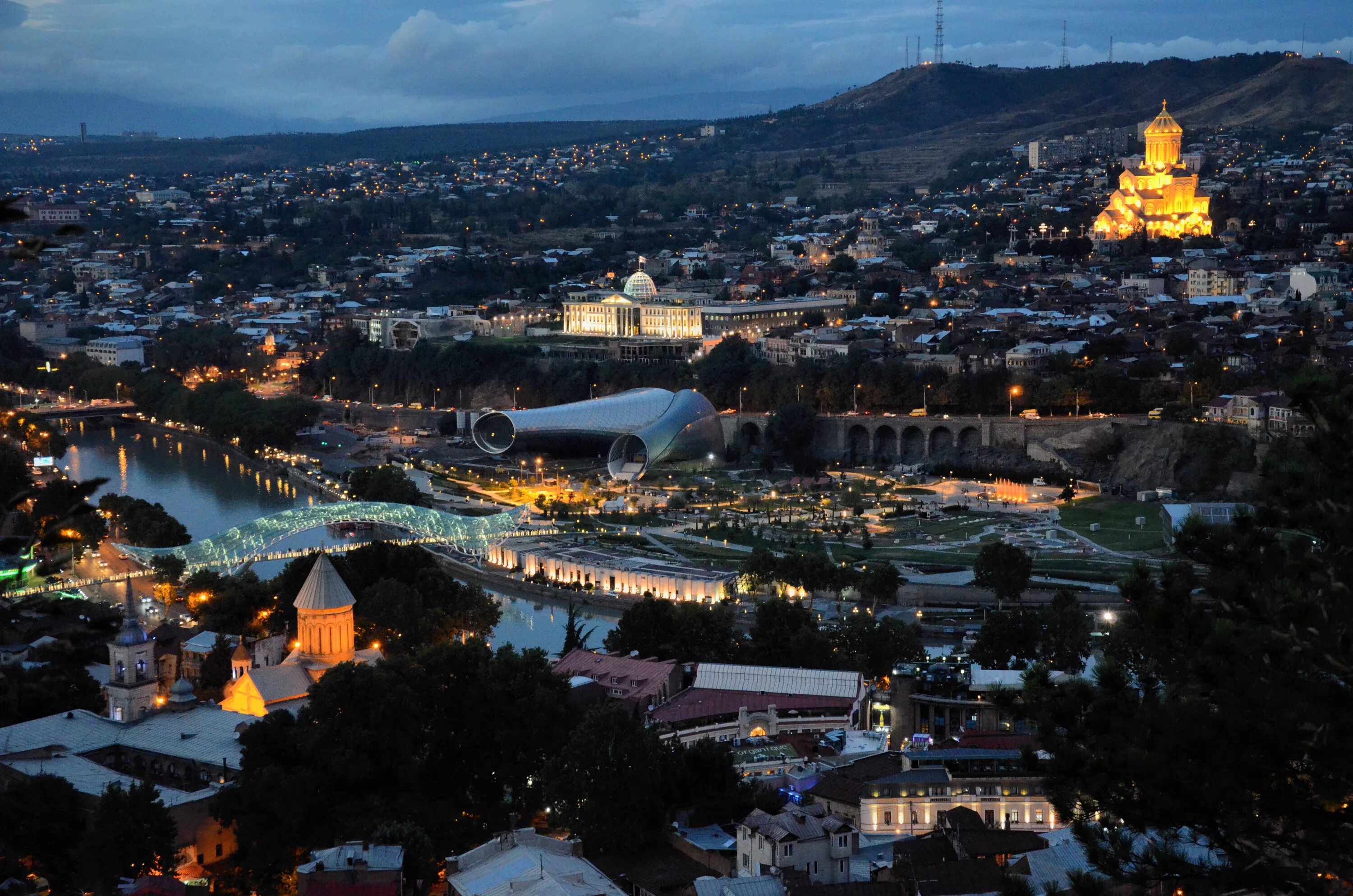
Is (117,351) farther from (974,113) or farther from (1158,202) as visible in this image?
(974,113)

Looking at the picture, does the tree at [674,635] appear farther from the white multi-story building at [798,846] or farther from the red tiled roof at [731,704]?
the white multi-story building at [798,846]

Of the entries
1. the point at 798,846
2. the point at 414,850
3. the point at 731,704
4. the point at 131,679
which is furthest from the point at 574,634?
the point at 798,846

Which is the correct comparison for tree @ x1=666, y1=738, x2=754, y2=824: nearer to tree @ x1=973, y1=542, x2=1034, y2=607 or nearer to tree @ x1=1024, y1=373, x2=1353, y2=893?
tree @ x1=1024, y1=373, x2=1353, y2=893

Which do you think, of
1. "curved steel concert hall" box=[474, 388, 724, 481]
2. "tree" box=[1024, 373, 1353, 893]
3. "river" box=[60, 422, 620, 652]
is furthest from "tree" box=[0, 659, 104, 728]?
"curved steel concert hall" box=[474, 388, 724, 481]

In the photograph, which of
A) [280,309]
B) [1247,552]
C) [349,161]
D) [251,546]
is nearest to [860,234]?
[280,309]

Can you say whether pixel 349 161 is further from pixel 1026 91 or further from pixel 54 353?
pixel 54 353

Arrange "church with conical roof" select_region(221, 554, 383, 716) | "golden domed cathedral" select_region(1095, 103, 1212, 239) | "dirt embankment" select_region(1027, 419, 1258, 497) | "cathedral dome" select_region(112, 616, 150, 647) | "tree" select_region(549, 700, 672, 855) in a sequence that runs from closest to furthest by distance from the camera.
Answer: "tree" select_region(549, 700, 672, 855) < "cathedral dome" select_region(112, 616, 150, 647) < "church with conical roof" select_region(221, 554, 383, 716) < "dirt embankment" select_region(1027, 419, 1258, 497) < "golden domed cathedral" select_region(1095, 103, 1212, 239)

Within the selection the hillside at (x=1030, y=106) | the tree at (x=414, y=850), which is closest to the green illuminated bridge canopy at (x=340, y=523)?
the tree at (x=414, y=850)
